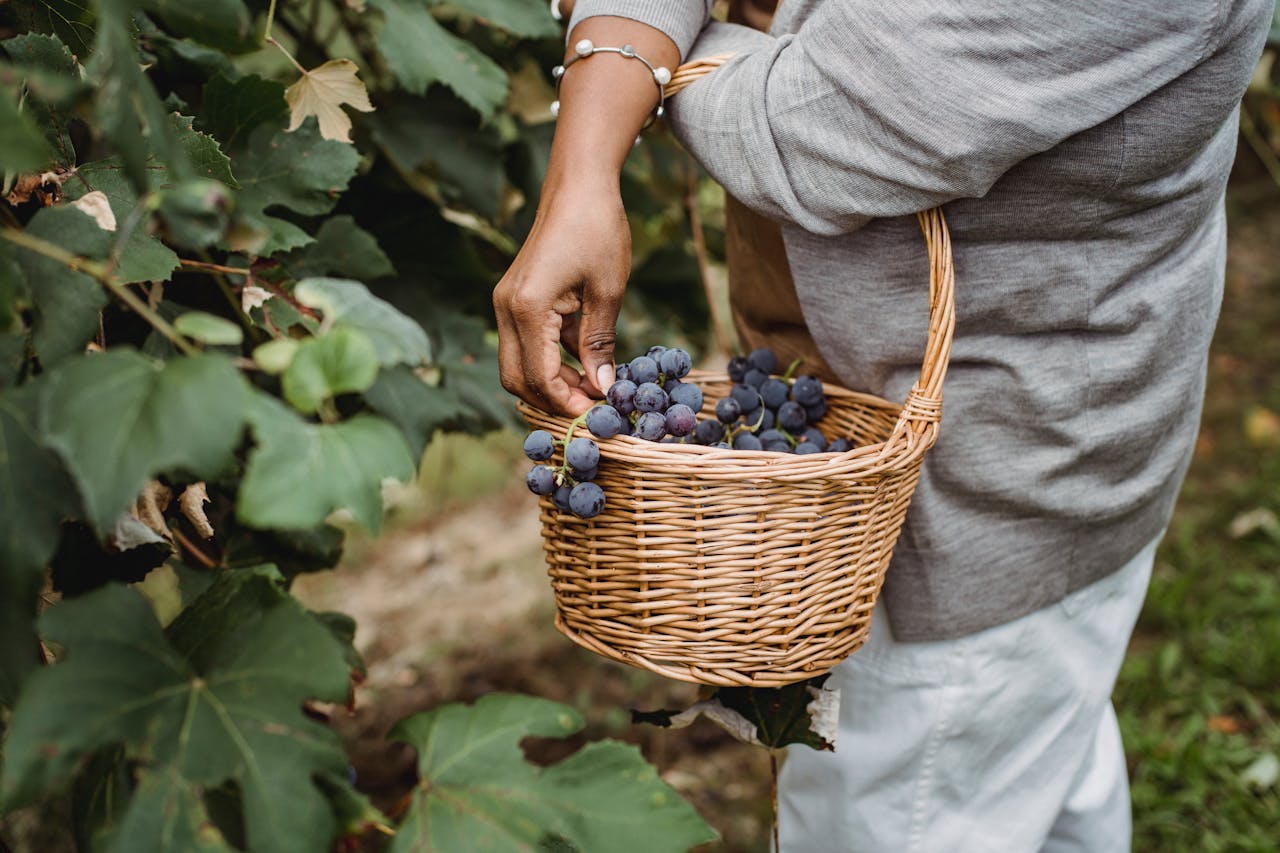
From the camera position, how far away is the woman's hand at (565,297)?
859 mm

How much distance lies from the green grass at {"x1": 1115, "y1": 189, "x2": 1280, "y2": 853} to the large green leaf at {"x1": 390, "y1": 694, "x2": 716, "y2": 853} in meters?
1.47

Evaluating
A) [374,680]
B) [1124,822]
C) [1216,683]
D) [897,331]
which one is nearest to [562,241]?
[897,331]

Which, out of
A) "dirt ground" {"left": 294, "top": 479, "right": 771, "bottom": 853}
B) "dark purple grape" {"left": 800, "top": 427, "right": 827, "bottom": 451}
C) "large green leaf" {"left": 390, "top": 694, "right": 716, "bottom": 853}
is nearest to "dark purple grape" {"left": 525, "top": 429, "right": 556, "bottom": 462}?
"large green leaf" {"left": 390, "top": 694, "right": 716, "bottom": 853}

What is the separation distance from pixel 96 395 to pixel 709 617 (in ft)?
1.81

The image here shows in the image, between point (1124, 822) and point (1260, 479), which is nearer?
point (1124, 822)

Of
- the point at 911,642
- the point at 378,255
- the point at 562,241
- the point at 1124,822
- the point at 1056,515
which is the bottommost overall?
the point at 1124,822

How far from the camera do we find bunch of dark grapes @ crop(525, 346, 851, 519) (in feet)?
2.73

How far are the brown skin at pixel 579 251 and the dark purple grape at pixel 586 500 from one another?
82mm

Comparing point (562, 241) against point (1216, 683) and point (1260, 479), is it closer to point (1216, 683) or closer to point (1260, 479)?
point (1216, 683)

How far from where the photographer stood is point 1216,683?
82.6 inches

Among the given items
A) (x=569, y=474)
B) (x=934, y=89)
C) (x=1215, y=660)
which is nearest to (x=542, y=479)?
(x=569, y=474)

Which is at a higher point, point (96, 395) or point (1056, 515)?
point (96, 395)

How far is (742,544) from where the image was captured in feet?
2.80

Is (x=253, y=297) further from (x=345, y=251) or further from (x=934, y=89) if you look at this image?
(x=934, y=89)
